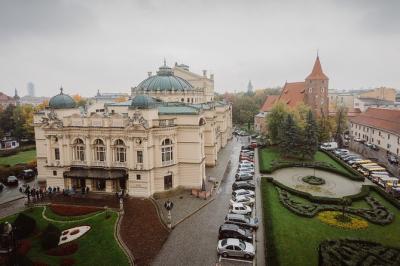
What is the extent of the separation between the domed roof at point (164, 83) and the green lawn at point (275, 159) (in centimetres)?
1828

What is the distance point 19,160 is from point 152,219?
39355 millimetres

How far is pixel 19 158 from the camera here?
57.4 metres

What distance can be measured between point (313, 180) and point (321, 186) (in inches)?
74.5

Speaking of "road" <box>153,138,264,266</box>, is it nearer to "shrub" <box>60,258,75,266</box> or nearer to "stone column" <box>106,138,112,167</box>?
"shrub" <box>60,258,75,266</box>

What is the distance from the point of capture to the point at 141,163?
3444 centimetres

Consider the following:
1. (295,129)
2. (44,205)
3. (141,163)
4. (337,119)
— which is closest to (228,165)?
(295,129)

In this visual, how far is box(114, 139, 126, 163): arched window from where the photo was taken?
35.2 meters

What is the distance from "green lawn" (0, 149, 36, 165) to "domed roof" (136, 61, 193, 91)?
26.6m

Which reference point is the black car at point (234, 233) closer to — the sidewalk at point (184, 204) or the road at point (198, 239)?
the road at point (198, 239)

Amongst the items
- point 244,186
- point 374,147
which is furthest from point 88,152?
point 374,147

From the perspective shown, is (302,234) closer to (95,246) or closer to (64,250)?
(95,246)

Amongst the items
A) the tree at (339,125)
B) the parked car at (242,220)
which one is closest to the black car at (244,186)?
the parked car at (242,220)

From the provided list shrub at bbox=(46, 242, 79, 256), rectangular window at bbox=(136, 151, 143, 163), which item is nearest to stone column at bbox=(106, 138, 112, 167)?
rectangular window at bbox=(136, 151, 143, 163)

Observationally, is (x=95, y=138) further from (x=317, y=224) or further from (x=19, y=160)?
(x=19, y=160)
